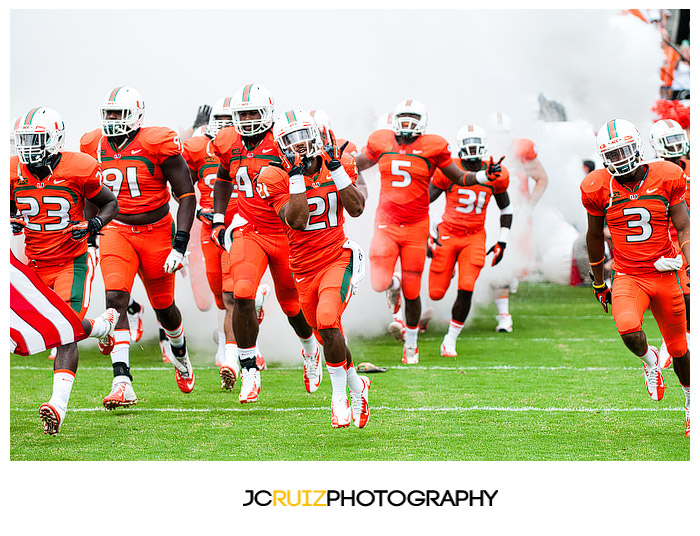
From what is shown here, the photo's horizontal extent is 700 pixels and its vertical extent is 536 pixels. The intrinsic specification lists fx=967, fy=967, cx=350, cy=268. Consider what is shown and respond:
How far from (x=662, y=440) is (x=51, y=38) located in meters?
8.03

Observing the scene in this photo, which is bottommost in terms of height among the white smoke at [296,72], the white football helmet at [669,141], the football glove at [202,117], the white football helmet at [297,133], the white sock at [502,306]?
the white sock at [502,306]

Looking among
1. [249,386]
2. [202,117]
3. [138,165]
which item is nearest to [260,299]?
[249,386]

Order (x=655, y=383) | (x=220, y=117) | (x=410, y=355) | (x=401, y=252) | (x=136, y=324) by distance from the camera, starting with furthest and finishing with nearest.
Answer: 1. (x=136, y=324)
2. (x=401, y=252)
3. (x=410, y=355)
4. (x=220, y=117)
5. (x=655, y=383)

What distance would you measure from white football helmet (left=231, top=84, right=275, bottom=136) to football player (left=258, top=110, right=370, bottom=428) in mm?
792

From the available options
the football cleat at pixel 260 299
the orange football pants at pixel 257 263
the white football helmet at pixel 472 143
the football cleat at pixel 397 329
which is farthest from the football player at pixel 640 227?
the football cleat at pixel 397 329

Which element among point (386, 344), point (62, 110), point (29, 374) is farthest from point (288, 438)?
point (62, 110)

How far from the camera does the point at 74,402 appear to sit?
579cm

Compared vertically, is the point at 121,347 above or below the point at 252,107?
below

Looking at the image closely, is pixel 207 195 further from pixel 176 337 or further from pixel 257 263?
pixel 257 263

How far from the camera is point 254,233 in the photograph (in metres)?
5.57

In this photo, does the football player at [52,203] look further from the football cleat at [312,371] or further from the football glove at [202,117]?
the football glove at [202,117]

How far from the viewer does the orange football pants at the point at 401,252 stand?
24.4 ft

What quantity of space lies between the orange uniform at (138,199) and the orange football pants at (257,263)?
1.64 feet

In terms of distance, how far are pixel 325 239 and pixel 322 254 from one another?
76mm
